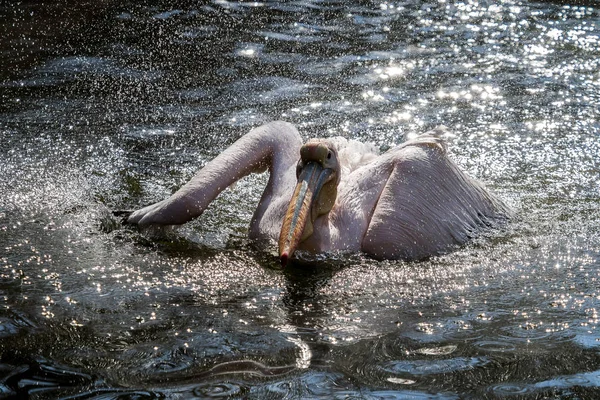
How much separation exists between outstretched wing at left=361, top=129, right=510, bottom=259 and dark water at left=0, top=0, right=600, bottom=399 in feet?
0.45

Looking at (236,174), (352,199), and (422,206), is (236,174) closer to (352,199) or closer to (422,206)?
(352,199)

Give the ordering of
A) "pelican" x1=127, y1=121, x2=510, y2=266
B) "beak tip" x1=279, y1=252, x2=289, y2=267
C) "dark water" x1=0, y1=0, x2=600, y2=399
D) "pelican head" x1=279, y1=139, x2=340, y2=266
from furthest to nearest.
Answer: "pelican" x1=127, y1=121, x2=510, y2=266
"pelican head" x1=279, y1=139, x2=340, y2=266
"beak tip" x1=279, y1=252, x2=289, y2=267
"dark water" x1=0, y1=0, x2=600, y2=399

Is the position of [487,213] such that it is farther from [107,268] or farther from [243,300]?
[107,268]

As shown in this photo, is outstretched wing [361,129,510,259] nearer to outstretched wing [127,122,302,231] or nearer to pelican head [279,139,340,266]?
pelican head [279,139,340,266]

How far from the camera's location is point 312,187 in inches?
184

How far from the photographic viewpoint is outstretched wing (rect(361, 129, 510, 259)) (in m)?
4.76

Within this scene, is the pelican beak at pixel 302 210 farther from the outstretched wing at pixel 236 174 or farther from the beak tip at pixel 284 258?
the outstretched wing at pixel 236 174

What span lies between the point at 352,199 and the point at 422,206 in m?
0.41

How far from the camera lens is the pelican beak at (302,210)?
427cm

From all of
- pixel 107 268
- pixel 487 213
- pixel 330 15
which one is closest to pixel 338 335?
pixel 107 268

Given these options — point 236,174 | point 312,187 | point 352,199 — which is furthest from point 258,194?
point 312,187

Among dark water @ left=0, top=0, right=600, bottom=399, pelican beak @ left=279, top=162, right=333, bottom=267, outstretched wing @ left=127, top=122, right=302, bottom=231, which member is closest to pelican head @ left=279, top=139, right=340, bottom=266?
pelican beak @ left=279, top=162, right=333, bottom=267

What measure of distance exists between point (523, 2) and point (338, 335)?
7.87 meters

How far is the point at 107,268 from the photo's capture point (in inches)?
181
